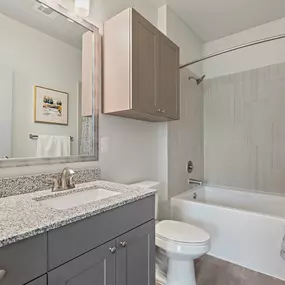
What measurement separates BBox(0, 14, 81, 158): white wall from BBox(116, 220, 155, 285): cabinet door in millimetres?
744

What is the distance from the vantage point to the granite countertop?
0.71 meters

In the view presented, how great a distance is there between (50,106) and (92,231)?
0.90 metres

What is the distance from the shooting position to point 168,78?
79.2 inches

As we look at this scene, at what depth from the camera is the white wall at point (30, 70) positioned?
50.2 inches

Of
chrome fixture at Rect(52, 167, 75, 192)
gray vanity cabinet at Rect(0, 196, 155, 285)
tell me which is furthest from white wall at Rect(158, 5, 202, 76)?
gray vanity cabinet at Rect(0, 196, 155, 285)

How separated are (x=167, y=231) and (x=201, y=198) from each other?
4.58 ft

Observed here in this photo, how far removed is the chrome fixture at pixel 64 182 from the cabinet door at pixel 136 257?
1.64 feet

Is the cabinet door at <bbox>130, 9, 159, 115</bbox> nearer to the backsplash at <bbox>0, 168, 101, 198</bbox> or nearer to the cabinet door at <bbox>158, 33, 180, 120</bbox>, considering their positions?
the cabinet door at <bbox>158, 33, 180, 120</bbox>

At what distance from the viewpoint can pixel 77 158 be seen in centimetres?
158

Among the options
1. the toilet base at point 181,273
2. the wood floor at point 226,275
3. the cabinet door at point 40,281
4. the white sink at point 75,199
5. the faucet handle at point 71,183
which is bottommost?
the wood floor at point 226,275

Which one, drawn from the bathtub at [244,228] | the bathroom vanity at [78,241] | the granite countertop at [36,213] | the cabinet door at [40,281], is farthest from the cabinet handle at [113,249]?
the bathtub at [244,228]

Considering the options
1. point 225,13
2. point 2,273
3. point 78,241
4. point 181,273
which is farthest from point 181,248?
point 225,13

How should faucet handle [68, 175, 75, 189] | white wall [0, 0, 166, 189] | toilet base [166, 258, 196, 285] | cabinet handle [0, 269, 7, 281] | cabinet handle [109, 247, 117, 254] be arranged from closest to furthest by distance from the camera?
1. cabinet handle [0, 269, 7, 281]
2. cabinet handle [109, 247, 117, 254]
3. faucet handle [68, 175, 75, 189]
4. toilet base [166, 258, 196, 285]
5. white wall [0, 0, 166, 189]

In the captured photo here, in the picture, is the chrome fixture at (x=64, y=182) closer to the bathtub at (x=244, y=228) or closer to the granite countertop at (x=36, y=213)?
the granite countertop at (x=36, y=213)
